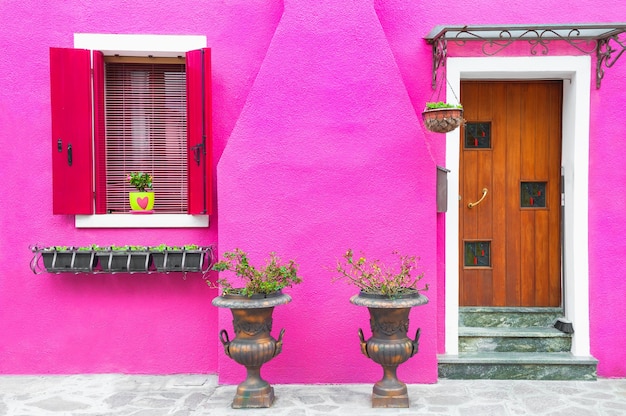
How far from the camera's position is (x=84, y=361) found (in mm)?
5078

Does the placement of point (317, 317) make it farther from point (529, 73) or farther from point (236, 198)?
point (529, 73)

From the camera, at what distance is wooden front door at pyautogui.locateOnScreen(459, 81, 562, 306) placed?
5242 mm

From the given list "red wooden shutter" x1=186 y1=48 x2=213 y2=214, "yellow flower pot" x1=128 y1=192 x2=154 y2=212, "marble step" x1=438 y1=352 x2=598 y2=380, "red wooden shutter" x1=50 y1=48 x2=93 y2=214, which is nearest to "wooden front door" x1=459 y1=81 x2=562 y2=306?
"marble step" x1=438 y1=352 x2=598 y2=380

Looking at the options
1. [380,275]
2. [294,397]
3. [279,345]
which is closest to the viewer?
[279,345]

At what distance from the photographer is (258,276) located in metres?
4.22

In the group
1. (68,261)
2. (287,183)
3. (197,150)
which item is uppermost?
(197,150)

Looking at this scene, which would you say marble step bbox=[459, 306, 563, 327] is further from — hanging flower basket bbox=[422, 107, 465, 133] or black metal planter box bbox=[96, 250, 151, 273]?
black metal planter box bbox=[96, 250, 151, 273]

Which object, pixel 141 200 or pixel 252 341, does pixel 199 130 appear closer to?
pixel 141 200

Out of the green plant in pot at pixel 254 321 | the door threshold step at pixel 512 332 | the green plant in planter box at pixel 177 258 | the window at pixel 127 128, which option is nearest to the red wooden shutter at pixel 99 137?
the window at pixel 127 128

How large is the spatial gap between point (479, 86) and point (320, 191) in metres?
1.88

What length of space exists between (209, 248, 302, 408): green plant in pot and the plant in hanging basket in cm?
162

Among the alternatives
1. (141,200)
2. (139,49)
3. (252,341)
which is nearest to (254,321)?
(252,341)

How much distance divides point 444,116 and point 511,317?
211cm

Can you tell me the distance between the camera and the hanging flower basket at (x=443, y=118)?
14.3 ft
